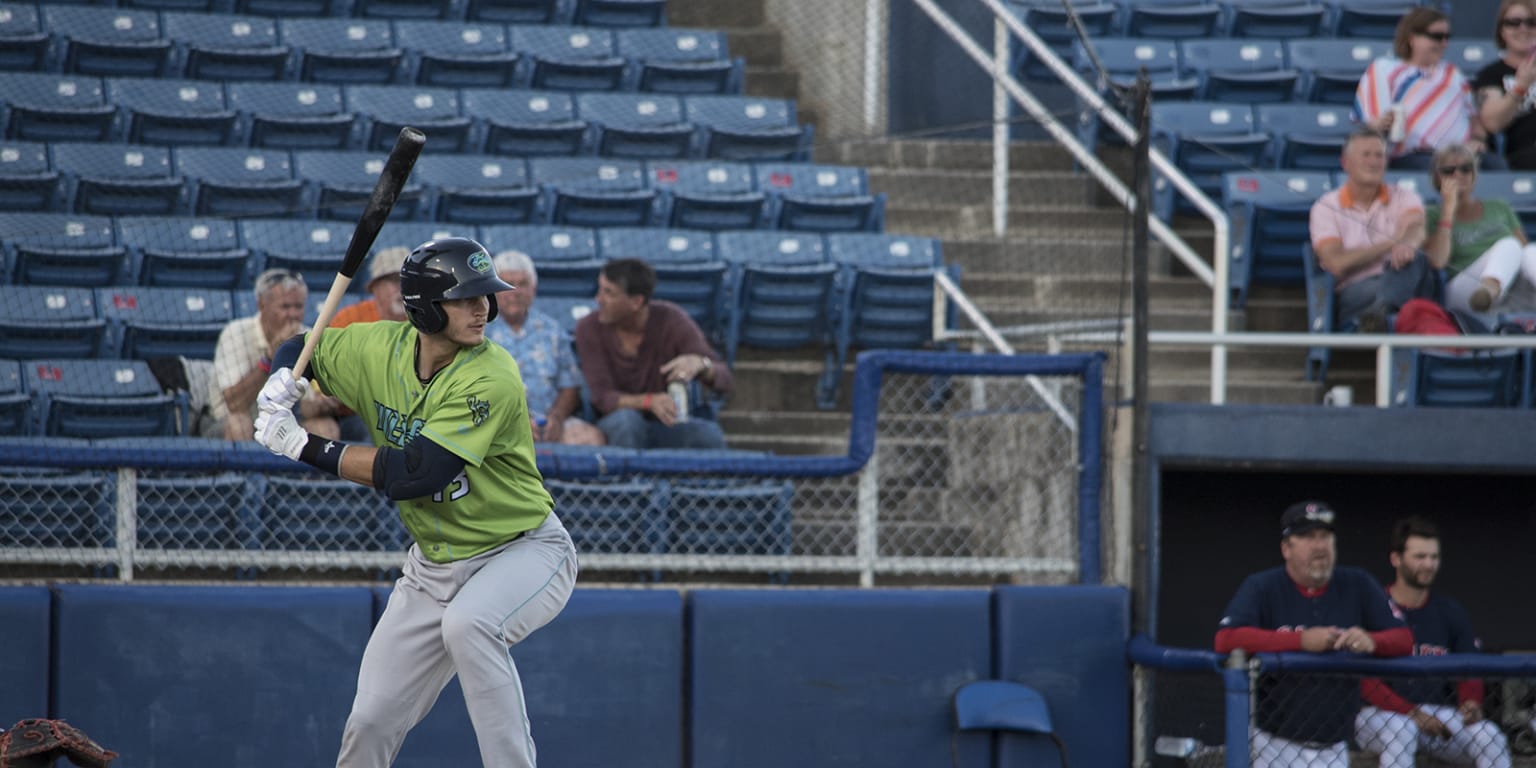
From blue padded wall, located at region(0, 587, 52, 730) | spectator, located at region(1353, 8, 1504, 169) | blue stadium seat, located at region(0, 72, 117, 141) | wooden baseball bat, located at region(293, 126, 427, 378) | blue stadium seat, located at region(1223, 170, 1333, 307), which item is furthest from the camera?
spectator, located at region(1353, 8, 1504, 169)

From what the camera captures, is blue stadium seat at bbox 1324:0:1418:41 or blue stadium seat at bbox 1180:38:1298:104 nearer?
blue stadium seat at bbox 1180:38:1298:104

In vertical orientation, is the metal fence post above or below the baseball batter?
below

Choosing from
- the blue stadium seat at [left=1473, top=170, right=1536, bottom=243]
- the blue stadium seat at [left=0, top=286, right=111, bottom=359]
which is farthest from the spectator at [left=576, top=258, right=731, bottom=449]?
the blue stadium seat at [left=1473, top=170, right=1536, bottom=243]

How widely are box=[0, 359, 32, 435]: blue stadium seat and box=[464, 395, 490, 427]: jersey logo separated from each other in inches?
102

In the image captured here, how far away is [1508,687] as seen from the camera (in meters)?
7.00

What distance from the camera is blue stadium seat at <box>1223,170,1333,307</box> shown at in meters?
8.89

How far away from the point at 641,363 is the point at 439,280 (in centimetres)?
260

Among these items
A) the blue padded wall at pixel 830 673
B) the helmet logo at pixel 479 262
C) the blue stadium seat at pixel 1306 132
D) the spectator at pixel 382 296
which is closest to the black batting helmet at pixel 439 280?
the helmet logo at pixel 479 262

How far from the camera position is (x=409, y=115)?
1011 centimetres

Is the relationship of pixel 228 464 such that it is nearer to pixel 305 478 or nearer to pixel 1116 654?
pixel 305 478

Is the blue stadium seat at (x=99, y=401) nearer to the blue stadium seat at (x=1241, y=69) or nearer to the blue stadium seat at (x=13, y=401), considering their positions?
the blue stadium seat at (x=13, y=401)

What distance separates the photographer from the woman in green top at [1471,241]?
7949 mm

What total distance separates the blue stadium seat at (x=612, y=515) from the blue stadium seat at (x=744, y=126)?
4003 millimetres

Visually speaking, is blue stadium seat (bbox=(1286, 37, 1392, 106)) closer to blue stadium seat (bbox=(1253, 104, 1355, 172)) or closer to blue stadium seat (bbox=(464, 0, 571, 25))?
blue stadium seat (bbox=(1253, 104, 1355, 172))
